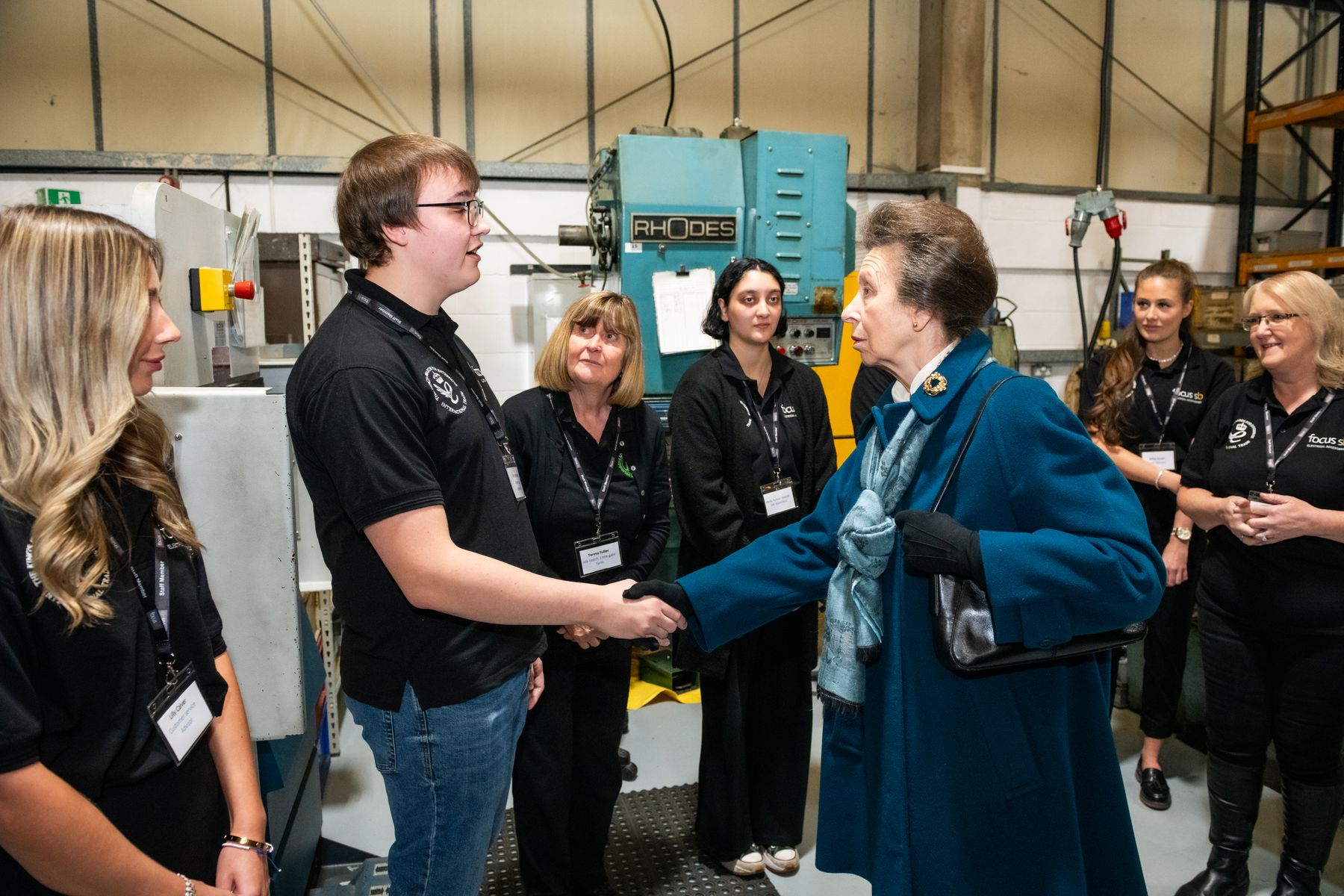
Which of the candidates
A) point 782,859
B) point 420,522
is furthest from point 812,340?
point 420,522

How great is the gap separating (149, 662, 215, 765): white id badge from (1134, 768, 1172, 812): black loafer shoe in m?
2.82

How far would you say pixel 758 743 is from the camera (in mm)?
2426

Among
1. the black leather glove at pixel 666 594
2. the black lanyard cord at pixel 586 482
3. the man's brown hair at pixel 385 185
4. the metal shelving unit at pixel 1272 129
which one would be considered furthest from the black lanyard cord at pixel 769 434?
the metal shelving unit at pixel 1272 129

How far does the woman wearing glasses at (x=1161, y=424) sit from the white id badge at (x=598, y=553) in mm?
1789

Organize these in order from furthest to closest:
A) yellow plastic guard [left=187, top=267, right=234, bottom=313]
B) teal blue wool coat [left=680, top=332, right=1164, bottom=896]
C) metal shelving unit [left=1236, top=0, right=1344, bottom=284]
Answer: metal shelving unit [left=1236, top=0, right=1344, bottom=284] → yellow plastic guard [left=187, top=267, right=234, bottom=313] → teal blue wool coat [left=680, top=332, right=1164, bottom=896]

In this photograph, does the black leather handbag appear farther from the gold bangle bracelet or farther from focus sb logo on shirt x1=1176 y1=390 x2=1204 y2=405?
focus sb logo on shirt x1=1176 y1=390 x2=1204 y2=405

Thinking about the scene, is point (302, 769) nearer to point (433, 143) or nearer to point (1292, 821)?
point (433, 143)

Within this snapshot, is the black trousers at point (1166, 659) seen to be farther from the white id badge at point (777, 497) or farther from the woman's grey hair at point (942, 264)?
the woman's grey hair at point (942, 264)

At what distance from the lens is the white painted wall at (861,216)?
4.07m

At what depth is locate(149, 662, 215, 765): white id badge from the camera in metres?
1.06

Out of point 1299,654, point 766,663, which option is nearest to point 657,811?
point 766,663

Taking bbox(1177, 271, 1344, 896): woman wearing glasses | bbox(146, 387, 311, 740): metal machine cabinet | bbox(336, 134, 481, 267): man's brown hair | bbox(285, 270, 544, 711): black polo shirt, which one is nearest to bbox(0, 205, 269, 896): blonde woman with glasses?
bbox(285, 270, 544, 711): black polo shirt

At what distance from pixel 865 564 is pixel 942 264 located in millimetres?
483

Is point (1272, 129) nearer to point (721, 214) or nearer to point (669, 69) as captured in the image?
point (669, 69)
